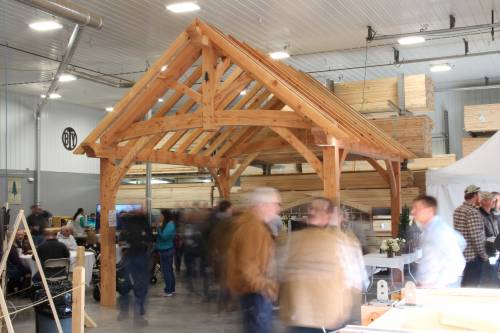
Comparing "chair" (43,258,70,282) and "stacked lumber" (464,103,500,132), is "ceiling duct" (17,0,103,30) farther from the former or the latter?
"stacked lumber" (464,103,500,132)

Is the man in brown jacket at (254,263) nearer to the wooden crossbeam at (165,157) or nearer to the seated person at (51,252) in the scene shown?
the seated person at (51,252)

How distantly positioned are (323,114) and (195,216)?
4006 mm

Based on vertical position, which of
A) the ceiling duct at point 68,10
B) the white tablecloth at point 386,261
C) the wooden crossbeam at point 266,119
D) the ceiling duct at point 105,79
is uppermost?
the ceiling duct at point 105,79

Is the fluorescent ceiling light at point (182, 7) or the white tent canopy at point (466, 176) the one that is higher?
the fluorescent ceiling light at point (182, 7)

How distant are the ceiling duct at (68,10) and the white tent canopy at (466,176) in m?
8.00

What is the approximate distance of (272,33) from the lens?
13.6m

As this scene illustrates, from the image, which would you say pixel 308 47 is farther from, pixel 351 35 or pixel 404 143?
pixel 404 143

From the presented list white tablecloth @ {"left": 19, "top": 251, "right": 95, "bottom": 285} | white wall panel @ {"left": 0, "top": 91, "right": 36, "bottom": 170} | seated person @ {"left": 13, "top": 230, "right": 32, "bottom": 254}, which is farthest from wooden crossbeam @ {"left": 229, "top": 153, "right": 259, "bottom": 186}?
white wall panel @ {"left": 0, "top": 91, "right": 36, "bottom": 170}

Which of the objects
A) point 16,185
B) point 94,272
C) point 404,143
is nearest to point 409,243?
point 404,143

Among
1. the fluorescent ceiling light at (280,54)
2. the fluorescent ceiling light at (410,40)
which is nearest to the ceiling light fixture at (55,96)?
the fluorescent ceiling light at (280,54)

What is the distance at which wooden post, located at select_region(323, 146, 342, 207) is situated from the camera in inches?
370

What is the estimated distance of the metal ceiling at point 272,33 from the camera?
1189cm

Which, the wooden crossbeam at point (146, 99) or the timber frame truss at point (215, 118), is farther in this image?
the wooden crossbeam at point (146, 99)

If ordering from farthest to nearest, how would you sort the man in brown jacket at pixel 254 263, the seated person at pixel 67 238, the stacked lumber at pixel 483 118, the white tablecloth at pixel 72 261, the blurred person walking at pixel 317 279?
the stacked lumber at pixel 483 118 < the seated person at pixel 67 238 < the white tablecloth at pixel 72 261 < the man in brown jacket at pixel 254 263 < the blurred person walking at pixel 317 279
